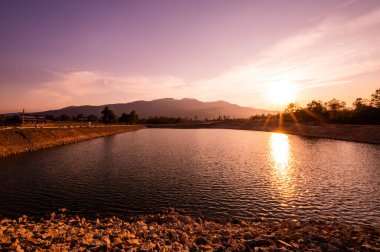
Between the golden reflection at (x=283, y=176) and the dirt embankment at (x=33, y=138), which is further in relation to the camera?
the dirt embankment at (x=33, y=138)

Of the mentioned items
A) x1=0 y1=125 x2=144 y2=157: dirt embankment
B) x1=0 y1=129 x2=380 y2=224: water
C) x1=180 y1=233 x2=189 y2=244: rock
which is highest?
x1=0 y1=125 x2=144 y2=157: dirt embankment

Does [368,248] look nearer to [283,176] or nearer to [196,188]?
[196,188]

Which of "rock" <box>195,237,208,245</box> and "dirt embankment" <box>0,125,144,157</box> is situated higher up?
A: "dirt embankment" <box>0,125,144,157</box>

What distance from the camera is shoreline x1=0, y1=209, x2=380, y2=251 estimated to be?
15484 mm

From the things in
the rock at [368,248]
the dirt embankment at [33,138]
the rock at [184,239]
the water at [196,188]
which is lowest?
the water at [196,188]

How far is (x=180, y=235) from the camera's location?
17672 millimetres

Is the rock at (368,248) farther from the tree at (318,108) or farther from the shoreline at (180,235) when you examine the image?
the tree at (318,108)

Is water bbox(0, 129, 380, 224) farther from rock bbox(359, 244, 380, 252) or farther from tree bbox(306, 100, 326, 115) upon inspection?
tree bbox(306, 100, 326, 115)

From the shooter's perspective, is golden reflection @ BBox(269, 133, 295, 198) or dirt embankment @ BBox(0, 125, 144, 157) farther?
dirt embankment @ BBox(0, 125, 144, 157)

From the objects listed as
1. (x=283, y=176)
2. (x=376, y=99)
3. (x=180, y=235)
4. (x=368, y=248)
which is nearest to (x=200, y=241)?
(x=180, y=235)

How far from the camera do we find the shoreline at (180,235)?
1548 centimetres

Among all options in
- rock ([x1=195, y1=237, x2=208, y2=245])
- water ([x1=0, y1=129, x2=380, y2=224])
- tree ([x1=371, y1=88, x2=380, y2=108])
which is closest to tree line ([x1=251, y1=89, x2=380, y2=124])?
tree ([x1=371, y1=88, x2=380, y2=108])

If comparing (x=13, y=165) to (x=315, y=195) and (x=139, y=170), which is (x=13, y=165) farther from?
(x=315, y=195)

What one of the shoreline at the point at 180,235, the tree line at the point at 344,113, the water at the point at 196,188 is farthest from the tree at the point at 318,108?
the shoreline at the point at 180,235
